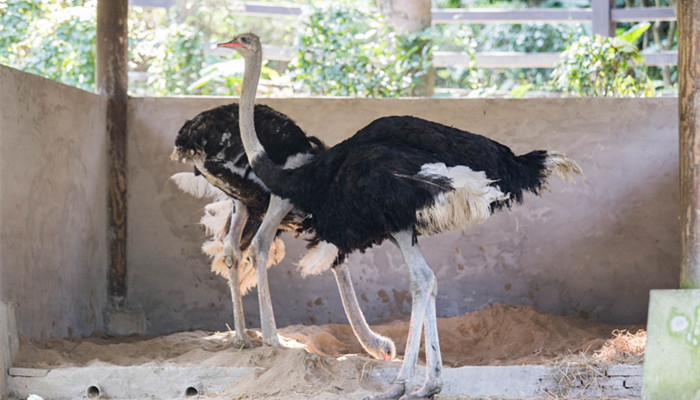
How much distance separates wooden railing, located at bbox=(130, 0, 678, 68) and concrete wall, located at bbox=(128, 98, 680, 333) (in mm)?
3107

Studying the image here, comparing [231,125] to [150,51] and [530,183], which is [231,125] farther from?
[150,51]

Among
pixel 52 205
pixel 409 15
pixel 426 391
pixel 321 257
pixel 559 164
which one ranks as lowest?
pixel 426 391

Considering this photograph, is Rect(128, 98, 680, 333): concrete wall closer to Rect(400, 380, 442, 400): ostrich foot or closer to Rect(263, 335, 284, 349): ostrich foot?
Rect(263, 335, 284, 349): ostrich foot

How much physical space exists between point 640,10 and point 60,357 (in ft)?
24.7

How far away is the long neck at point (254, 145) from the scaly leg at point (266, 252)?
1.43 ft

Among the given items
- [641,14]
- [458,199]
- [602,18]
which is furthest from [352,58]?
[458,199]

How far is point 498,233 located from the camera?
7.09 m

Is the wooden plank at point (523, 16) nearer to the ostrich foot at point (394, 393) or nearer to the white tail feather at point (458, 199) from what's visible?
the white tail feather at point (458, 199)

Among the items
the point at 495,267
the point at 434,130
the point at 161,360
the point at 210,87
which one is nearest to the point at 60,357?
the point at 161,360

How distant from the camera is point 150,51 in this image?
11773 millimetres

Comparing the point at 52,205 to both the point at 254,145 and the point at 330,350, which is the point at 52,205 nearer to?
the point at 254,145

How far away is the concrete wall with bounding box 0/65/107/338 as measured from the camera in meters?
5.30

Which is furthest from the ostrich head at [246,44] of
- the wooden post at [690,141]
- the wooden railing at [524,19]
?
the wooden railing at [524,19]

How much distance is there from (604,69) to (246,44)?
4690 mm
